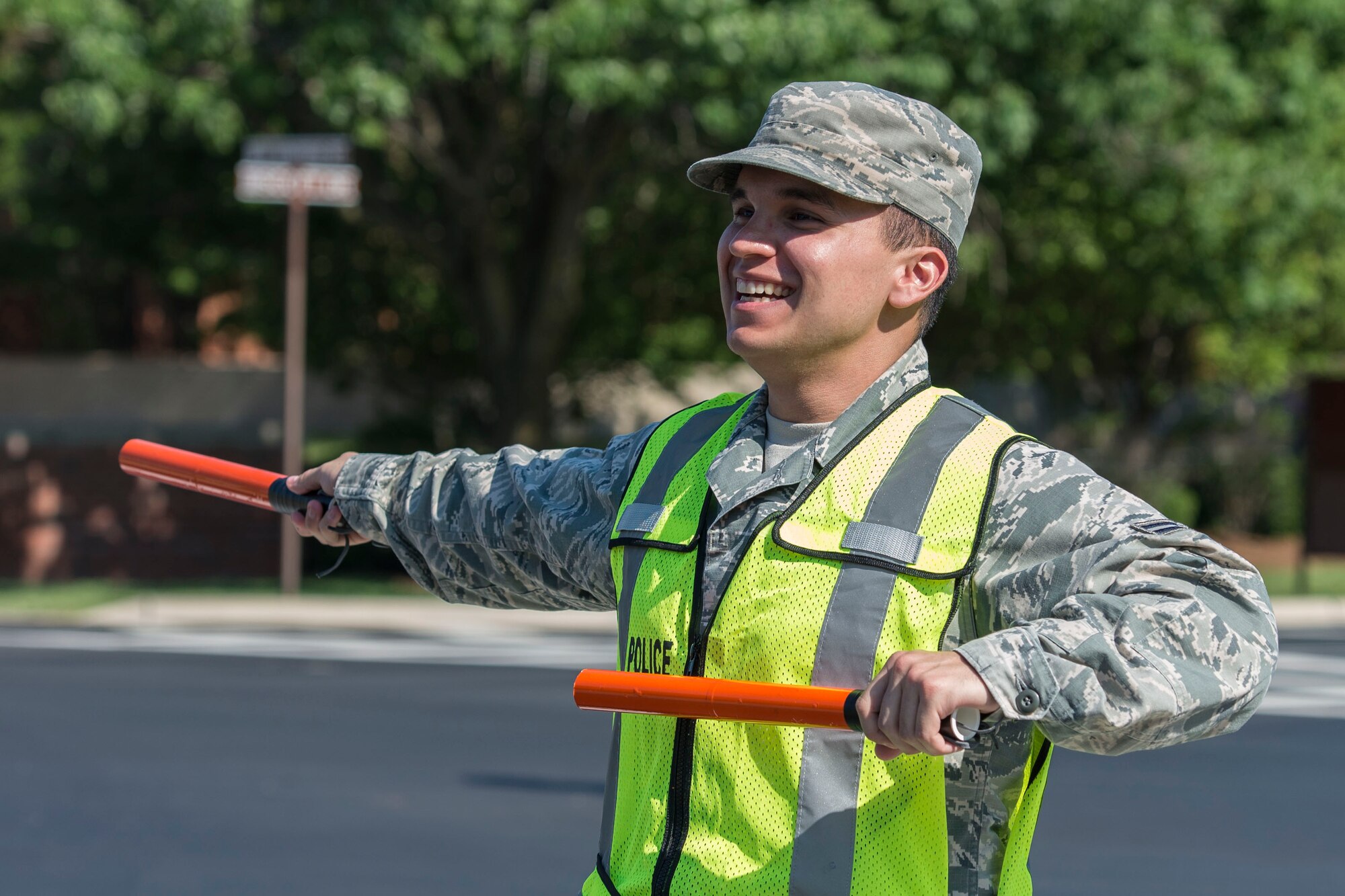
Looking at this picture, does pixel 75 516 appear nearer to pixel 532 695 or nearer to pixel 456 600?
pixel 532 695

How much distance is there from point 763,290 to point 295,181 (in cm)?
1303

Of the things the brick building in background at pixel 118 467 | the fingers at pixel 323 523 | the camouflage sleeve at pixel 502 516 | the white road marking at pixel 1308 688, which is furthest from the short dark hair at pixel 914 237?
the brick building in background at pixel 118 467

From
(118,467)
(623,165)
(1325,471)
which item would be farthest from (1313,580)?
(118,467)

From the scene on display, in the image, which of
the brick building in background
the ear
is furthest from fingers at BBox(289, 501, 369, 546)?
the brick building in background

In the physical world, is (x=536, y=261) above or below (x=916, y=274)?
below

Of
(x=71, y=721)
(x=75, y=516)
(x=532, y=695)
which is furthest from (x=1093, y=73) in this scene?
(x=75, y=516)

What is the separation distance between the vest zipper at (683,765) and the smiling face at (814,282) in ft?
0.73

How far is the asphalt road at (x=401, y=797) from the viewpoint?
264 inches

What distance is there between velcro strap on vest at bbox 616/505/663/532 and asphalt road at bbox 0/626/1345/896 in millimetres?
4320

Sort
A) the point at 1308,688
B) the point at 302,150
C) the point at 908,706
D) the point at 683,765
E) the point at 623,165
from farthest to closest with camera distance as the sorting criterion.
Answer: the point at 623,165 < the point at 302,150 < the point at 1308,688 < the point at 683,765 < the point at 908,706

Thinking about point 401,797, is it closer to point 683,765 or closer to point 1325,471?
point 683,765

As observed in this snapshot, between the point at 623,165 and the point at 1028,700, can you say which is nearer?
the point at 1028,700

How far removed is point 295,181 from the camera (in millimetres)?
14719

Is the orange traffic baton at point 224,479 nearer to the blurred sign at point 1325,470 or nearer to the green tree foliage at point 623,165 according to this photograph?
the green tree foliage at point 623,165
